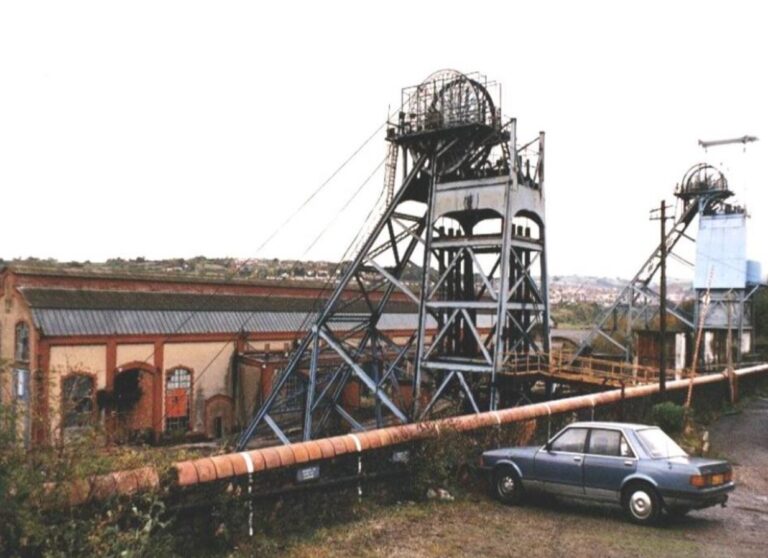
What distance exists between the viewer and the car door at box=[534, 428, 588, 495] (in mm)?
10820

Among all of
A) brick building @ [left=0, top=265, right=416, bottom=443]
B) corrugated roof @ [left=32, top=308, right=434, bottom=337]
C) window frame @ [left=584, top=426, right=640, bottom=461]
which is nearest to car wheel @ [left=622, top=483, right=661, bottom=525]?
window frame @ [left=584, top=426, right=640, bottom=461]

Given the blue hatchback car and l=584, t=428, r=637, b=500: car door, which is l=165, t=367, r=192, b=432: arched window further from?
l=584, t=428, r=637, b=500: car door

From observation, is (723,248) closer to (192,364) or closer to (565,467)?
(192,364)

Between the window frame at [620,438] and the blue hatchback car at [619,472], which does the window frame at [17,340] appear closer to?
the blue hatchback car at [619,472]

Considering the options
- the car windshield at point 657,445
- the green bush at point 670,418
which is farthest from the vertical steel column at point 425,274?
the car windshield at point 657,445

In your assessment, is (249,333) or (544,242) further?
(249,333)

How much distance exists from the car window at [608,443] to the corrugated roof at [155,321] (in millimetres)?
20252

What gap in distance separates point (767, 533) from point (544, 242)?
52.0 feet

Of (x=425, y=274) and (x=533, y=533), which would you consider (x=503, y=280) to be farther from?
(x=533, y=533)

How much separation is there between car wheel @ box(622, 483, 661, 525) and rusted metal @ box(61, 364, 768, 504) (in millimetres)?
2881

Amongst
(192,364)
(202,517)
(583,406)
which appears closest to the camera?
(202,517)

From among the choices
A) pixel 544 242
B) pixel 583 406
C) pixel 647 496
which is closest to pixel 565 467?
pixel 647 496

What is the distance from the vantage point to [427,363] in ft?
80.2

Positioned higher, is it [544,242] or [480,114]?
[480,114]
